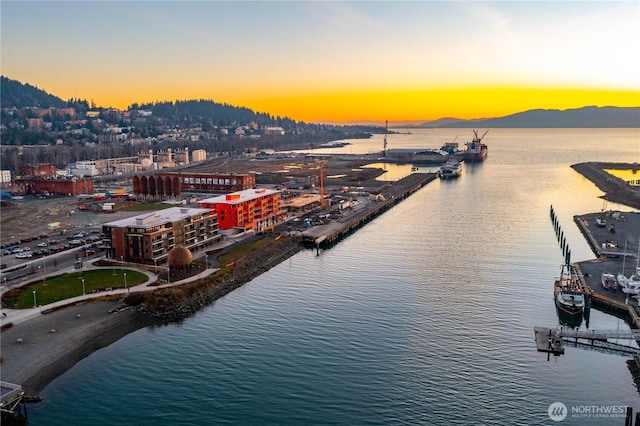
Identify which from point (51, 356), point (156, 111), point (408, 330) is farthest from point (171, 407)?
point (156, 111)

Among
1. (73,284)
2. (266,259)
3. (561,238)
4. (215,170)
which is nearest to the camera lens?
(73,284)

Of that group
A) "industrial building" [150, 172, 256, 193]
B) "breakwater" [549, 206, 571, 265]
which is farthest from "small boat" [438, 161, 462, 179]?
"breakwater" [549, 206, 571, 265]

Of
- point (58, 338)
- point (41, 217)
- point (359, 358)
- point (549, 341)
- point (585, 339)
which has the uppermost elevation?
point (41, 217)

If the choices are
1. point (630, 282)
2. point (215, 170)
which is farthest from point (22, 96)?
point (630, 282)

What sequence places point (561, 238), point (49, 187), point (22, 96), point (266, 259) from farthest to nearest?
point (22, 96) → point (49, 187) → point (561, 238) → point (266, 259)

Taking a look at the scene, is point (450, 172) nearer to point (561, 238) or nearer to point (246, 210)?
point (561, 238)

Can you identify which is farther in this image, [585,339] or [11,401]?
[585,339]

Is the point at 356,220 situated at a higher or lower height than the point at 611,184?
lower
